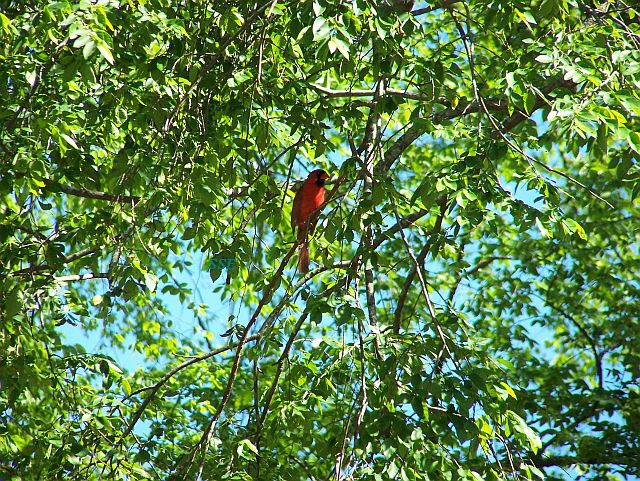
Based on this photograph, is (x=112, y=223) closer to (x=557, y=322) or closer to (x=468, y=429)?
(x=468, y=429)

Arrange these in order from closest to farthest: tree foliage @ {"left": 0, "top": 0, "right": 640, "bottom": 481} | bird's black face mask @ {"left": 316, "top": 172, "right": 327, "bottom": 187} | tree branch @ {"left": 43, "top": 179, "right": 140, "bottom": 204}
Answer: tree foliage @ {"left": 0, "top": 0, "right": 640, "bottom": 481}, tree branch @ {"left": 43, "top": 179, "right": 140, "bottom": 204}, bird's black face mask @ {"left": 316, "top": 172, "right": 327, "bottom": 187}

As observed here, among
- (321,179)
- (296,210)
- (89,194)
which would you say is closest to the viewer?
(89,194)

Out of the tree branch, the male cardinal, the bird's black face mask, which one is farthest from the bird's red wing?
the tree branch

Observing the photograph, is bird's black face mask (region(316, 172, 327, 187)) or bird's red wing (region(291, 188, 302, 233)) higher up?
bird's black face mask (region(316, 172, 327, 187))

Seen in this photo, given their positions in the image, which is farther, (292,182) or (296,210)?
(296,210)

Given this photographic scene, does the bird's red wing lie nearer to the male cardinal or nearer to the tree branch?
the male cardinal

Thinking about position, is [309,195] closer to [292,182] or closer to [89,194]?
[292,182]

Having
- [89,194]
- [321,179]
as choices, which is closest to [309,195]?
[321,179]

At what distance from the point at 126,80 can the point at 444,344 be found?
→ 199cm

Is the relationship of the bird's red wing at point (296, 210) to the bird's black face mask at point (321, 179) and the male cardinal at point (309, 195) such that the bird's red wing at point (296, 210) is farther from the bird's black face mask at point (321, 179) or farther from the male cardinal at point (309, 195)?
the bird's black face mask at point (321, 179)

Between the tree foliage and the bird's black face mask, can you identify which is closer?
the tree foliage

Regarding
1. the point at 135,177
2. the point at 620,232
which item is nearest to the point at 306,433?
the point at 135,177

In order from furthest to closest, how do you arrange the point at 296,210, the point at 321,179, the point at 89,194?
the point at 296,210, the point at 321,179, the point at 89,194

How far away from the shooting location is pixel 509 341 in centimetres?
719
